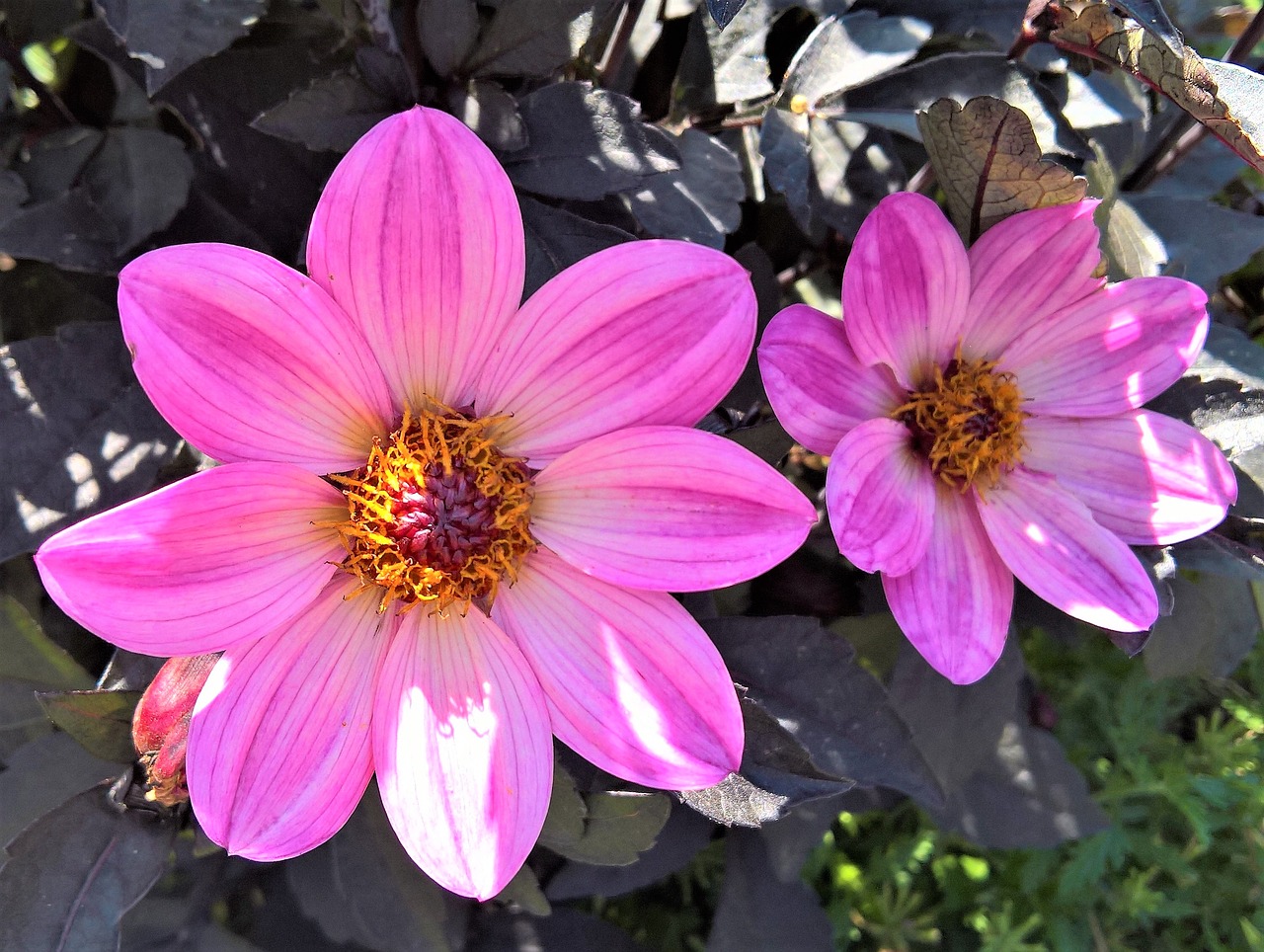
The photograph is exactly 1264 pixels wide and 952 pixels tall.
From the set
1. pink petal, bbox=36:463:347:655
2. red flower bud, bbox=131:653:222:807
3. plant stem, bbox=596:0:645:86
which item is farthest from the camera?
plant stem, bbox=596:0:645:86

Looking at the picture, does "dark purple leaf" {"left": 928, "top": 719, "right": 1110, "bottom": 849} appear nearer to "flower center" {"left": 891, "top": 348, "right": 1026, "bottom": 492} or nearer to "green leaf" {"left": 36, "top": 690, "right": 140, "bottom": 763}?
"flower center" {"left": 891, "top": 348, "right": 1026, "bottom": 492}

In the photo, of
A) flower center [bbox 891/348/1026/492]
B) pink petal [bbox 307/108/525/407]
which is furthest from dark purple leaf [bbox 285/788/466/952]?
flower center [bbox 891/348/1026/492]

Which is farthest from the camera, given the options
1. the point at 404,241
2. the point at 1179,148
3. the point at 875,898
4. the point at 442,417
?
the point at 875,898

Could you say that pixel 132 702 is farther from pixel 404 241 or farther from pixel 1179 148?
pixel 1179 148

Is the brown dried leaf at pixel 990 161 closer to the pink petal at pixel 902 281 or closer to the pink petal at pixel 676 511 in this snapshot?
the pink petal at pixel 902 281

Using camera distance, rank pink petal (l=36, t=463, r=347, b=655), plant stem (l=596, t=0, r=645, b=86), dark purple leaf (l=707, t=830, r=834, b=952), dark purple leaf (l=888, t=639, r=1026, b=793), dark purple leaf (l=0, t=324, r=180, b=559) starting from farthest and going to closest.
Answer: dark purple leaf (l=707, t=830, r=834, b=952) → dark purple leaf (l=888, t=639, r=1026, b=793) → plant stem (l=596, t=0, r=645, b=86) → dark purple leaf (l=0, t=324, r=180, b=559) → pink petal (l=36, t=463, r=347, b=655)

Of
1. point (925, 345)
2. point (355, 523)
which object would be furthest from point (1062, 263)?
point (355, 523)

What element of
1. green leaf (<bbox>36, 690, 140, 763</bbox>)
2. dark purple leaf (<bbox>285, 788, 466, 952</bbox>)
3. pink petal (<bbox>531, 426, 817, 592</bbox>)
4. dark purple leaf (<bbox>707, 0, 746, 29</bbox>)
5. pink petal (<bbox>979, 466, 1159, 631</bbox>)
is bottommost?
dark purple leaf (<bbox>285, 788, 466, 952</bbox>)
